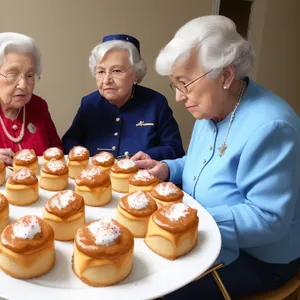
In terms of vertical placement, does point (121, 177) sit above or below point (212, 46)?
below

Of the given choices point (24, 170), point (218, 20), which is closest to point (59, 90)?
point (24, 170)

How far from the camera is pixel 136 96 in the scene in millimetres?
2049

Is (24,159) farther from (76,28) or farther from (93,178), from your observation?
(76,28)

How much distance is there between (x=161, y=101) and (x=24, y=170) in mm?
1082

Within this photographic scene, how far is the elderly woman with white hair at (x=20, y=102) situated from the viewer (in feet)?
5.03

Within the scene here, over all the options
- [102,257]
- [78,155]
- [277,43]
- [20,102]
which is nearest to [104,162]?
[78,155]

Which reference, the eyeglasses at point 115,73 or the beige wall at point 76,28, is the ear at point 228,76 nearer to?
the eyeglasses at point 115,73

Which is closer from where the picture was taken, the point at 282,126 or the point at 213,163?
the point at 282,126

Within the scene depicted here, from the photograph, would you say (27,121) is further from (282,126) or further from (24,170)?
(282,126)

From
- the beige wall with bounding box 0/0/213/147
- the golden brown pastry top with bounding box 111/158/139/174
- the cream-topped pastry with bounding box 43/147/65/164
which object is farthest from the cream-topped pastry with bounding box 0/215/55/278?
the beige wall with bounding box 0/0/213/147

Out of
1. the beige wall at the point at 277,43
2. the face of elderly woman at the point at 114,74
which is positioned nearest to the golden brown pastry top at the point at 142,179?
the face of elderly woman at the point at 114,74

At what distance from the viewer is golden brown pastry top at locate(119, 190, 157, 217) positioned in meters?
1.05

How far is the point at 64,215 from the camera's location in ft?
3.31

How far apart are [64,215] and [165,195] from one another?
1.16ft
